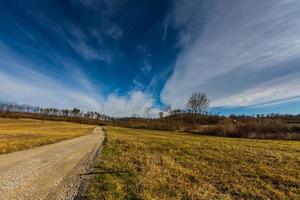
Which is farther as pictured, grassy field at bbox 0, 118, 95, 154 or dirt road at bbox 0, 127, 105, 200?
grassy field at bbox 0, 118, 95, 154

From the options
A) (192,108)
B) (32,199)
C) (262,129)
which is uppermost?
(192,108)

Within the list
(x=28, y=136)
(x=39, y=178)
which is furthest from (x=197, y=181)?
(x=28, y=136)

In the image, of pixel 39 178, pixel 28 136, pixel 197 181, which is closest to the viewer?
pixel 197 181

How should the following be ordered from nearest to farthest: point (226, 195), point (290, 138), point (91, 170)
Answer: point (226, 195) < point (91, 170) < point (290, 138)

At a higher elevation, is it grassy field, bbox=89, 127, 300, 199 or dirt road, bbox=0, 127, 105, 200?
grassy field, bbox=89, 127, 300, 199

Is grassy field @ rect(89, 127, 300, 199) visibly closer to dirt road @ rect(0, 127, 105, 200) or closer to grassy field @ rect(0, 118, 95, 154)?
dirt road @ rect(0, 127, 105, 200)

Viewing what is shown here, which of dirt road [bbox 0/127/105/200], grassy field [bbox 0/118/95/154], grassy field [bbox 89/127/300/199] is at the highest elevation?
grassy field [bbox 0/118/95/154]

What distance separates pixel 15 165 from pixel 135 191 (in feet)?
28.6

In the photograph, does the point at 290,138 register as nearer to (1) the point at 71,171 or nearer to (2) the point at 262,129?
(2) the point at 262,129

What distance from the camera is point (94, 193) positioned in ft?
26.4

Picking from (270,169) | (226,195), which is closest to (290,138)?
(270,169)

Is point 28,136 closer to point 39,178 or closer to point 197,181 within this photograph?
point 39,178

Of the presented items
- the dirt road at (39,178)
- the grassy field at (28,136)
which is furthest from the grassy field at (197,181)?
the grassy field at (28,136)

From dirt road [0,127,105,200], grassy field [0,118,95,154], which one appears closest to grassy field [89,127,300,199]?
dirt road [0,127,105,200]
